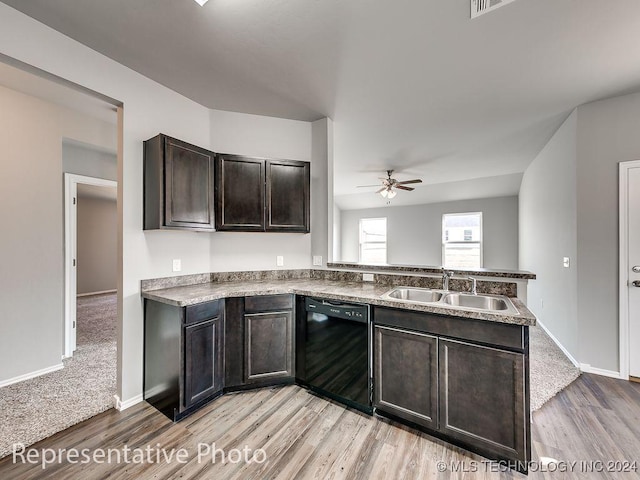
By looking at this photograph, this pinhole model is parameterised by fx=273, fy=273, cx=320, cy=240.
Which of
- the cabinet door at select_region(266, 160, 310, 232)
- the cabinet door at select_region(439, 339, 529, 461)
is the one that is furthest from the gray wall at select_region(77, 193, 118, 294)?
the cabinet door at select_region(439, 339, 529, 461)

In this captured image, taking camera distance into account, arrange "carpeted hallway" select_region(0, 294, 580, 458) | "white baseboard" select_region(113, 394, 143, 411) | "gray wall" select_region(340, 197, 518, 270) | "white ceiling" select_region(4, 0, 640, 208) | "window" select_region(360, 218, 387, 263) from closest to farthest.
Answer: "white ceiling" select_region(4, 0, 640, 208) < "carpeted hallway" select_region(0, 294, 580, 458) < "white baseboard" select_region(113, 394, 143, 411) < "gray wall" select_region(340, 197, 518, 270) < "window" select_region(360, 218, 387, 263)

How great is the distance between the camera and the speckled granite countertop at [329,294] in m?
1.63

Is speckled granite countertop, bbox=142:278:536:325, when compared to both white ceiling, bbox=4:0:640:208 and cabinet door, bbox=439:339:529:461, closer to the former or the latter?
cabinet door, bbox=439:339:529:461

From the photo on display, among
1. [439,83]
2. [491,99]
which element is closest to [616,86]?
[491,99]

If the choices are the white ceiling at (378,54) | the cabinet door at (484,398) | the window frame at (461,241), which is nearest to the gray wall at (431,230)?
the window frame at (461,241)

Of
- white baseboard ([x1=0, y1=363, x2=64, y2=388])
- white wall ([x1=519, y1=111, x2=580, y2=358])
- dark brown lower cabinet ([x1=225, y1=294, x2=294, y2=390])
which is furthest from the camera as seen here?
white wall ([x1=519, y1=111, x2=580, y2=358])

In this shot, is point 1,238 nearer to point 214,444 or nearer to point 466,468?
point 214,444

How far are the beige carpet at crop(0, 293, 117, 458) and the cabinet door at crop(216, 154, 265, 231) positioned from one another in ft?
5.78

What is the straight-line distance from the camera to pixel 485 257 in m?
6.86

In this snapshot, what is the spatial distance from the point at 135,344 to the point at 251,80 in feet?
8.09

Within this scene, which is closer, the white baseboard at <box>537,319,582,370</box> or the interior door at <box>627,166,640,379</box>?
the interior door at <box>627,166,640,379</box>

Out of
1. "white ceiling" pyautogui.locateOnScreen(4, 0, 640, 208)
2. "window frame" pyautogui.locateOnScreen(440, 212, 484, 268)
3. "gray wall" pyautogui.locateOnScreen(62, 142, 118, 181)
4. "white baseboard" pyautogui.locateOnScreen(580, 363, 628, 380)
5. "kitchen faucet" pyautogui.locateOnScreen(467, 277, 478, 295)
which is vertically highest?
"white ceiling" pyautogui.locateOnScreen(4, 0, 640, 208)

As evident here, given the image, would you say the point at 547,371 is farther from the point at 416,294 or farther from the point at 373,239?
the point at 373,239

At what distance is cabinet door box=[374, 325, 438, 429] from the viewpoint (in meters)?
1.81
